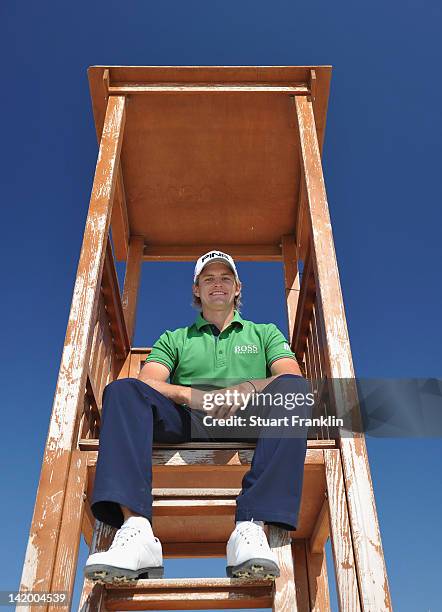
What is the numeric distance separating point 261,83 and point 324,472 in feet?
7.86

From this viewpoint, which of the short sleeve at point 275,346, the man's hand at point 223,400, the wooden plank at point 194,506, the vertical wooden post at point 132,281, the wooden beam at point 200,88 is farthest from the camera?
the vertical wooden post at point 132,281

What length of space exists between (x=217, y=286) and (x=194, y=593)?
1.40 m

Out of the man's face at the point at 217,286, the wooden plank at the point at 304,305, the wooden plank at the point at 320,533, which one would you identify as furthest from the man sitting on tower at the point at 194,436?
the wooden plank at the point at 320,533

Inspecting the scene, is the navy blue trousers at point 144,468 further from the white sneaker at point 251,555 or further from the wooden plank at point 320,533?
the wooden plank at point 320,533

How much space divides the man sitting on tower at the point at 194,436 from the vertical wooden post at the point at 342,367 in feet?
0.71

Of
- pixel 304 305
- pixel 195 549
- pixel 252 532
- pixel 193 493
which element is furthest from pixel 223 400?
pixel 195 549

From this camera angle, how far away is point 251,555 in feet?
5.49

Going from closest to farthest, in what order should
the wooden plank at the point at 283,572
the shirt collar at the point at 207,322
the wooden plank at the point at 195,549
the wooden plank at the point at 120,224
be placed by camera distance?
the wooden plank at the point at 283,572
the shirt collar at the point at 207,322
the wooden plank at the point at 195,549
the wooden plank at the point at 120,224

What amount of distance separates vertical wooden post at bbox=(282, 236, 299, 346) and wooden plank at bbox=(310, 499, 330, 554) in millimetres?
1291

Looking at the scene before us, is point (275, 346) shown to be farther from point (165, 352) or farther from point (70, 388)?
point (70, 388)

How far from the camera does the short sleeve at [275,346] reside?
248cm

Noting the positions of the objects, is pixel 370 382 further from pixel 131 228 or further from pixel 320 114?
pixel 131 228

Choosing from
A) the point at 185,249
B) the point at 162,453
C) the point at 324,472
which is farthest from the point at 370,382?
the point at 185,249

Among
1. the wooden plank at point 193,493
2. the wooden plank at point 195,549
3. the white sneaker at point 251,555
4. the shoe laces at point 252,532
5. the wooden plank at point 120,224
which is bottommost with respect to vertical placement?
the white sneaker at point 251,555
